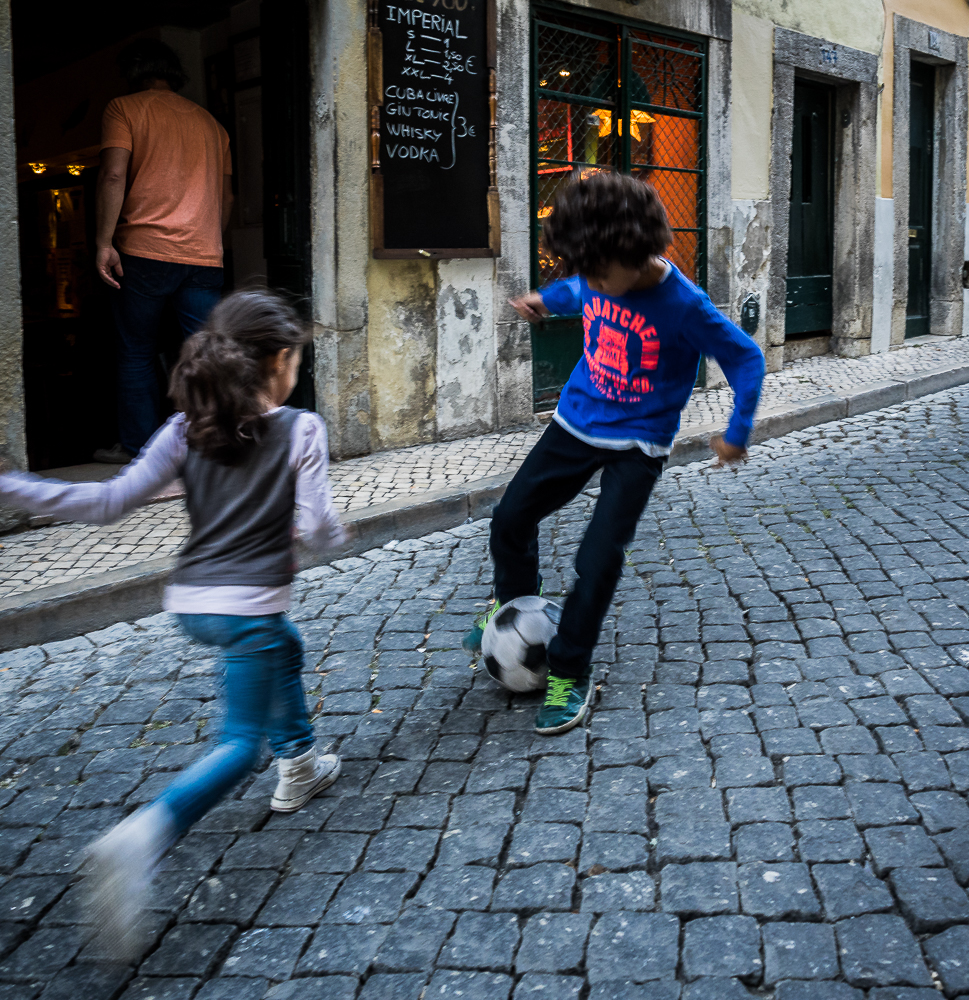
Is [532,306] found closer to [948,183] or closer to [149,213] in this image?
[149,213]

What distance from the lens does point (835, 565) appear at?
491 centimetres

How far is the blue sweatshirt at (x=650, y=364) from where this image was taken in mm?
3129

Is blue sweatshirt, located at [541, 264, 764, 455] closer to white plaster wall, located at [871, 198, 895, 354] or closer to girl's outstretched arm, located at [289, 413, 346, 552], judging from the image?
girl's outstretched arm, located at [289, 413, 346, 552]

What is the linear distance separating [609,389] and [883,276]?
400 inches

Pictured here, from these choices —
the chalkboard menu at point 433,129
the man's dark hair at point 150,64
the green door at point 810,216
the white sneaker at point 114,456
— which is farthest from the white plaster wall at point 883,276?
the white sneaker at point 114,456

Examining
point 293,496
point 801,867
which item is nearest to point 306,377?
point 293,496

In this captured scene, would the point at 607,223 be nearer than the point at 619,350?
Yes

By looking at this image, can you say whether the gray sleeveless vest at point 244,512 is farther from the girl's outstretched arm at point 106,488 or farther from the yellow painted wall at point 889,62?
the yellow painted wall at point 889,62

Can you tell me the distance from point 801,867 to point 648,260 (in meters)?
1.58

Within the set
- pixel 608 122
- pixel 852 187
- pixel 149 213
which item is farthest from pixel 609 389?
pixel 852 187

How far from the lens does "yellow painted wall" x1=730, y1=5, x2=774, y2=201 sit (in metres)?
10.2

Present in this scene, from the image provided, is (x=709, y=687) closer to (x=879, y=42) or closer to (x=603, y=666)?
(x=603, y=666)

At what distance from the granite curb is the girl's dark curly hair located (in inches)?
16.2

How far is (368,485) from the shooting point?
6.39m
